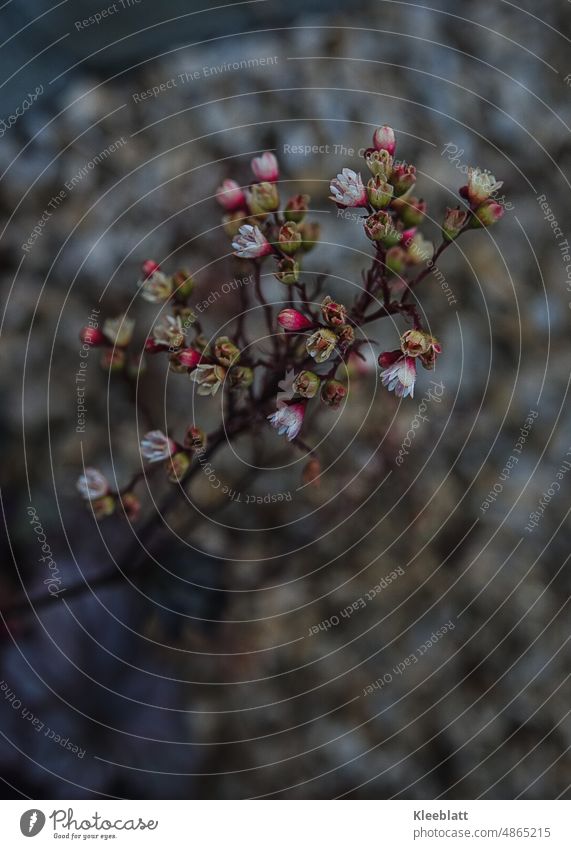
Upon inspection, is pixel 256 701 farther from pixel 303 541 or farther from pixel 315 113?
pixel 315 113
